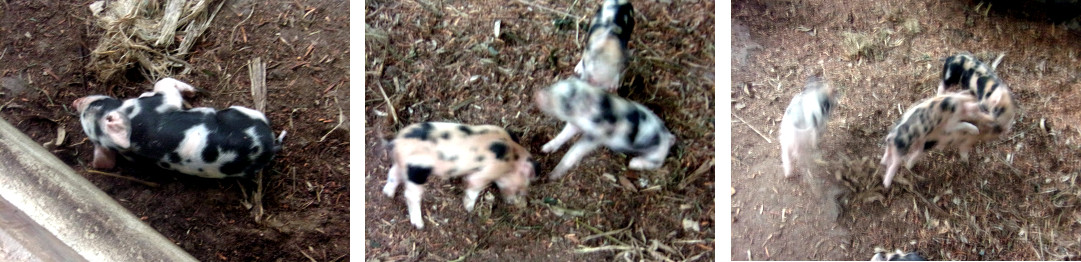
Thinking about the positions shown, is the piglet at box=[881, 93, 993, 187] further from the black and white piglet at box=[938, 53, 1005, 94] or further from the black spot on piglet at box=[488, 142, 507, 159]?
the black spot on piglet at box=[488, 142, 507, 159]

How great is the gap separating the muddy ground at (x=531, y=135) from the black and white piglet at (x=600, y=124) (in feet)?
0.15

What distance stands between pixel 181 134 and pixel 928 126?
2529 mm

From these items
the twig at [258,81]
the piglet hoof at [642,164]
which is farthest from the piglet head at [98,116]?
the piglet hoof at [642,164]

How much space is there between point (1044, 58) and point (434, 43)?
2.61 metres

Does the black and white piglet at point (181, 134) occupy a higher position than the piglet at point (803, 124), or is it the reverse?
the piglet at point (803, 124)

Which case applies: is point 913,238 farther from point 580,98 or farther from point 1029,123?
point 580,98

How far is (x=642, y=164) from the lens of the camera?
2.05 m

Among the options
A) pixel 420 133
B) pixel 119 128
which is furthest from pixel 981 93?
pixel 119 128

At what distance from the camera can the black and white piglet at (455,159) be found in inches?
72.3

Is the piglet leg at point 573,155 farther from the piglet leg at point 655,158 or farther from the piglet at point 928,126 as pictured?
the piglet at point 928,126

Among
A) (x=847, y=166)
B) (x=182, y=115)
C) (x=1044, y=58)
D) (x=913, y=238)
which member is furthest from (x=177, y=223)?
(x=1044, y=58)

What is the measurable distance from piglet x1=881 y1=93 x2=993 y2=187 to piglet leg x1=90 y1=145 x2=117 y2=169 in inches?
111


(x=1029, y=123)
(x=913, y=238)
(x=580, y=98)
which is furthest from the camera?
(x=1029, y=123)

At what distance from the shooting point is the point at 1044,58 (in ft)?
8.54
